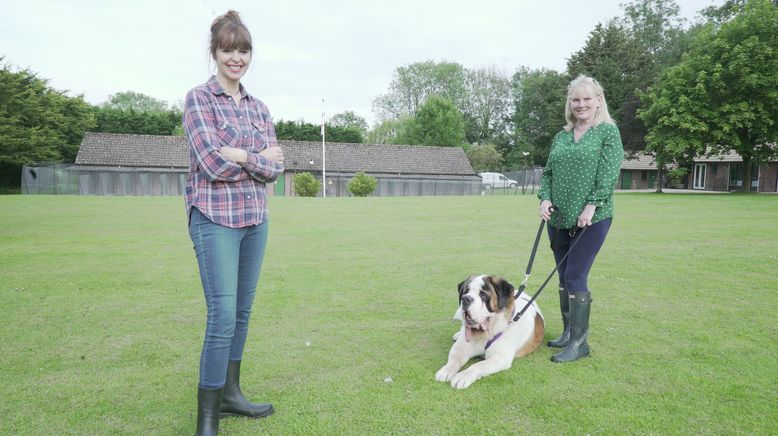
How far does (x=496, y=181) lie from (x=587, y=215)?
51672 millimetres

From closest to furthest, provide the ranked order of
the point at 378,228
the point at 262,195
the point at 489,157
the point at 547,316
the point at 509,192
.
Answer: the point at 262,195, the point at 547,316, the point at 378,228, the point at 509,192, the point at 489,157

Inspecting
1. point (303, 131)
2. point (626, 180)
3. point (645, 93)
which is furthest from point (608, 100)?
point (303, 131)

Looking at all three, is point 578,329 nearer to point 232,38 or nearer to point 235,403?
point 235,403

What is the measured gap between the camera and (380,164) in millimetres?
52406

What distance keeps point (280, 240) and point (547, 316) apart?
7710 millimetres

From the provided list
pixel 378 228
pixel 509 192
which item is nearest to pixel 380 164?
pixel 509 192

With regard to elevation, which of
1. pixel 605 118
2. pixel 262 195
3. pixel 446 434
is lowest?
pixel 446 434

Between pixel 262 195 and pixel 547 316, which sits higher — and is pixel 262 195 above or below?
above

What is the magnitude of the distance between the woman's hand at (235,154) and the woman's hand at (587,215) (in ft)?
9.20

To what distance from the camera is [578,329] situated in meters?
4.42

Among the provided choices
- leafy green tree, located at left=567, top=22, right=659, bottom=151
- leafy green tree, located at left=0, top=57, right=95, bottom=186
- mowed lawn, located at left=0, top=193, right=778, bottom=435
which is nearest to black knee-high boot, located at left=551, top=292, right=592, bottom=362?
mowed lawn, located at left=0, top=193, right=778, bottom=435

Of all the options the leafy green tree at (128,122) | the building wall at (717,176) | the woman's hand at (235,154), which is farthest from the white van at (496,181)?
the woman's hand at (235,154)

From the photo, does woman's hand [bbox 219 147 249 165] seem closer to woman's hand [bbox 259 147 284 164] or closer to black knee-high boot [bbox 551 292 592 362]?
woman's hand [bbox 259 147 284 164]

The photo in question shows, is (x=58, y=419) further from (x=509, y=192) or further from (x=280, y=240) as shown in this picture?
(x=509, y=192)
